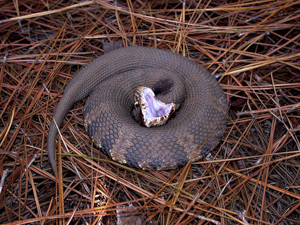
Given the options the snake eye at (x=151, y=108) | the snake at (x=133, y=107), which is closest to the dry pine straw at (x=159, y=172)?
the snake at (x=133, y=107)

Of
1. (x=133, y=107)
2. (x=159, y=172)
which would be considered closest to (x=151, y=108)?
(x=133, y=107)

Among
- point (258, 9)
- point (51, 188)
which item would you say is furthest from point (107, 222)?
point (258, 9)

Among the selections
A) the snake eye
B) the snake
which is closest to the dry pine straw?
the snake

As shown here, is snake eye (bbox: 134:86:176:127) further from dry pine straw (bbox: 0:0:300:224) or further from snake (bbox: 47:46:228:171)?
dry pine straw (bbox: 0:0:300:224)

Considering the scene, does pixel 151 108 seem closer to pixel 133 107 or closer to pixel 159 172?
pixel 133 107

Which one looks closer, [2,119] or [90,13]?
[2,119]

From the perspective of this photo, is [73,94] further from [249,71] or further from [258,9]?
[258,9]
